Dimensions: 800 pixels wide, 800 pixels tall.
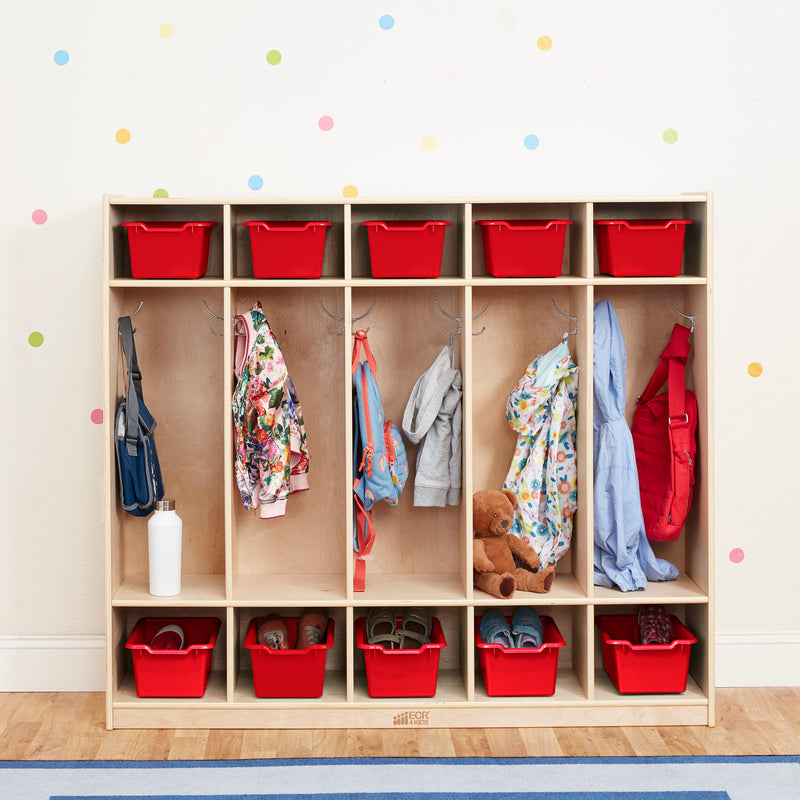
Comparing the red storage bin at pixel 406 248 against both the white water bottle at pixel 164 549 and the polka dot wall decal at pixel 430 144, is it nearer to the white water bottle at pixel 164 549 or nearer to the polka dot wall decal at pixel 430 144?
the polka dot wall decal at pixel 430 144

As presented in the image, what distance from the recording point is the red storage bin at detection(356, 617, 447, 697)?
8.77 ft

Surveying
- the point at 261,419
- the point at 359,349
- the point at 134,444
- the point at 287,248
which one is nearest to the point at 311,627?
the point at 261,419

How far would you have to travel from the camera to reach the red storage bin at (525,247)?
2.63 metres

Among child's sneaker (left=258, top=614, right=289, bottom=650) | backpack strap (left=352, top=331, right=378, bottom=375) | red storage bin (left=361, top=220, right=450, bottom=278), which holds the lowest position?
child's sneaker (left=258, top=614, right=289, bottom=650)

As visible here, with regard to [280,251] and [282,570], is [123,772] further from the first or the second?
[280,251]

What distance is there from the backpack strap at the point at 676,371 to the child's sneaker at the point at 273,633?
142 centimetres

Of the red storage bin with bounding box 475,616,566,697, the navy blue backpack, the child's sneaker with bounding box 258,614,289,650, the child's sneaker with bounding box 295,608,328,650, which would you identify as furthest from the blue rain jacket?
the navy blue backpack

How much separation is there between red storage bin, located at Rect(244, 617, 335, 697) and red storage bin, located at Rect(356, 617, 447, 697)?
148 millimetres

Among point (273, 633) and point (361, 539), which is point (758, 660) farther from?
point (273, 633)

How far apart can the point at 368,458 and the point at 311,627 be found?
0.62 metres

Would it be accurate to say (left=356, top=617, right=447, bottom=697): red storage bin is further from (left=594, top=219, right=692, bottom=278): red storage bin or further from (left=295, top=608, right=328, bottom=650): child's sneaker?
(left=594, top=219, right=692, bottom=278): red storage bin

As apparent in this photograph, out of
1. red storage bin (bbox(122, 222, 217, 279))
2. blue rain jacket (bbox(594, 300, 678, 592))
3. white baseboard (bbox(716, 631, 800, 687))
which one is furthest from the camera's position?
white baseboard (bbox(716, 631, 800, 687))

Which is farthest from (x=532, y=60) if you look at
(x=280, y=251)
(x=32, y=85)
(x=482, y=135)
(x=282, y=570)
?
(x=282, y=570)

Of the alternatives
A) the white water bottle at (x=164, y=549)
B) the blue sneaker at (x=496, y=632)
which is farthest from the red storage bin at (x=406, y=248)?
the blue sneaker at (x=496, y=632)
